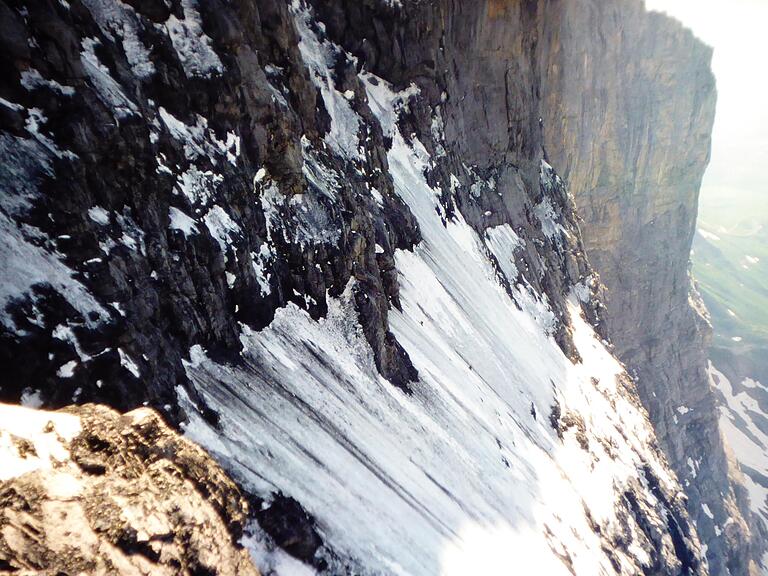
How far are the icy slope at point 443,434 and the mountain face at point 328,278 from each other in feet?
0.32

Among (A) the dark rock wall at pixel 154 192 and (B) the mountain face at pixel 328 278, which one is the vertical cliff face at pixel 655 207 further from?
(A) the dark rock wall at pixel 154 192

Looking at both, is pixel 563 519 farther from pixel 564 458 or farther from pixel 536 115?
pixel 536 115

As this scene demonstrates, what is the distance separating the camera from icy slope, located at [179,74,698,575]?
454 inches

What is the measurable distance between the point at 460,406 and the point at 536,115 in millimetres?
31142

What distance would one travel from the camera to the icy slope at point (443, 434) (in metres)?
11.5

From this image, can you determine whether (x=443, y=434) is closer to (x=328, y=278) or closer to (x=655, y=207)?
(x=328, y=278)

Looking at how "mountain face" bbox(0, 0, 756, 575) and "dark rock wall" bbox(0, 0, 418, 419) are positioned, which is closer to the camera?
"dark rock wall" bbox(0, 0, 418, 419)

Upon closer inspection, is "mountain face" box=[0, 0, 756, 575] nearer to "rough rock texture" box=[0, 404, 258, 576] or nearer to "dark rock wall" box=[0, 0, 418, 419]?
"dark rock wall" box=[0, 0, 418, 419]

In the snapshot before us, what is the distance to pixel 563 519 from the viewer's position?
71.4ft

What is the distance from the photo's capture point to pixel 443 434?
59.1ft

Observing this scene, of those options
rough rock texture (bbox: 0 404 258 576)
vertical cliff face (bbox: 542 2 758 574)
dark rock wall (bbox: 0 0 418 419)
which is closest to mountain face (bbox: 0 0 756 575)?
dark rock wall (bbox: 0 0 418 419)

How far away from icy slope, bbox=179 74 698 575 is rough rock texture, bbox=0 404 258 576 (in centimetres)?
320

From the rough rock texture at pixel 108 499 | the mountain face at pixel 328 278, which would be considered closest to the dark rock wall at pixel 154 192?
the mountain face at pixel 328 278

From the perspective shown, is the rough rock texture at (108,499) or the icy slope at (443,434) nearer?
the rough rock texture at (108,499)
